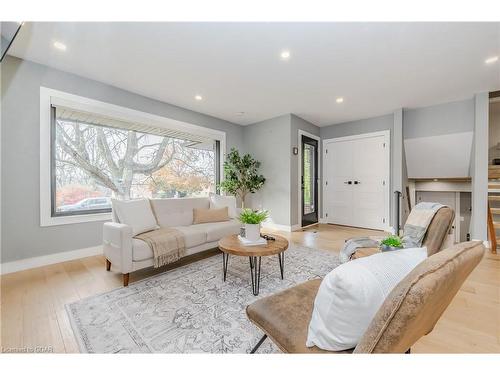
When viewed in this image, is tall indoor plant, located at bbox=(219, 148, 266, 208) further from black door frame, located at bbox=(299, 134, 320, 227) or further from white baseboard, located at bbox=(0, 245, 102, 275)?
white baseboard, located at bbox=(0, 245, 102, 275)

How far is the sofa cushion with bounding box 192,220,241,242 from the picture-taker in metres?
2.88

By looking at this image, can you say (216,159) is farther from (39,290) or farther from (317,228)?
(39,290)

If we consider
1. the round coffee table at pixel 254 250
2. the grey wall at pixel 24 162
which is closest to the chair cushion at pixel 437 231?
the round coffee table at pixel 254 250

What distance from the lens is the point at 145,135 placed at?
3842mm

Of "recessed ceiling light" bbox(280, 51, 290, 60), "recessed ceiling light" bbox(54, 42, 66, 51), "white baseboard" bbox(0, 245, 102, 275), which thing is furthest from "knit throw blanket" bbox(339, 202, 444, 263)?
"recessed ceiling light" bbox(54, 42, 66, 51)

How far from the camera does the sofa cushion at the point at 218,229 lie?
288 cm

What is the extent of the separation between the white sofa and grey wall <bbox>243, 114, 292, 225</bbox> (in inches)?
61.7

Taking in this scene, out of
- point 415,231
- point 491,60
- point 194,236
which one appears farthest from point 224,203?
point 491,60

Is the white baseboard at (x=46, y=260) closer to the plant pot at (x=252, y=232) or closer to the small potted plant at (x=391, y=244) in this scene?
the plant pot at (x=252, y=232)

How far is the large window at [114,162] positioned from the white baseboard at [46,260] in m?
0.52

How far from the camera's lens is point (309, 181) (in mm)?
5297
